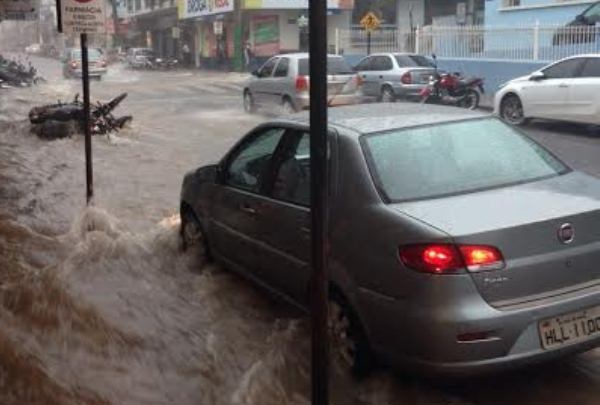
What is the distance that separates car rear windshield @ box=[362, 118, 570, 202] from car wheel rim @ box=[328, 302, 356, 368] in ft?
2.17

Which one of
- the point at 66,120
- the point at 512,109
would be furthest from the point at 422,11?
the point at 66,120

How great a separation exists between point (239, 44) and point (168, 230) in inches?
1628

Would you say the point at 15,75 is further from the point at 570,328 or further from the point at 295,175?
the point at 570,328

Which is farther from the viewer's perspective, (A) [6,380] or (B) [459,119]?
(B) [459,119]

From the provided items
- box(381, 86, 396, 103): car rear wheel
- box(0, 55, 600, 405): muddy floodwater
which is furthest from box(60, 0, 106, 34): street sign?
box(381, 86, 396, 103): car rear wheel

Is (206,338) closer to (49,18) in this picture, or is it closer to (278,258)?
(278,258)

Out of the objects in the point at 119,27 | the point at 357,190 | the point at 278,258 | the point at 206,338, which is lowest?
the point at 206,338

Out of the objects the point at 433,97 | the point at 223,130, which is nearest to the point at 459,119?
the point at 223,130

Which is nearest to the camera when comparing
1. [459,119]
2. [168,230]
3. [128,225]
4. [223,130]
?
[459,119]

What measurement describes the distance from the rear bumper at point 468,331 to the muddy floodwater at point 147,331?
463mm

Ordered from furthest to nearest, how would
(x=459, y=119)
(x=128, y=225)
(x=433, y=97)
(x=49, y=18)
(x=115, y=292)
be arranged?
(x=49, y=18) → (x=433, y=97) → (x=128, y=225) → (x=115, y=292) → (x=459, y=119)

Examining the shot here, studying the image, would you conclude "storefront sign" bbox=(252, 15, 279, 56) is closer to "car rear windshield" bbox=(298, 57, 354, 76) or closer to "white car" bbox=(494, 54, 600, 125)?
"car rear windshield" bbox=(298, 57, 354, 76)

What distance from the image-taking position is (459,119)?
504cm

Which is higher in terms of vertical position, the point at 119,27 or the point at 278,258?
the point at 119,27
